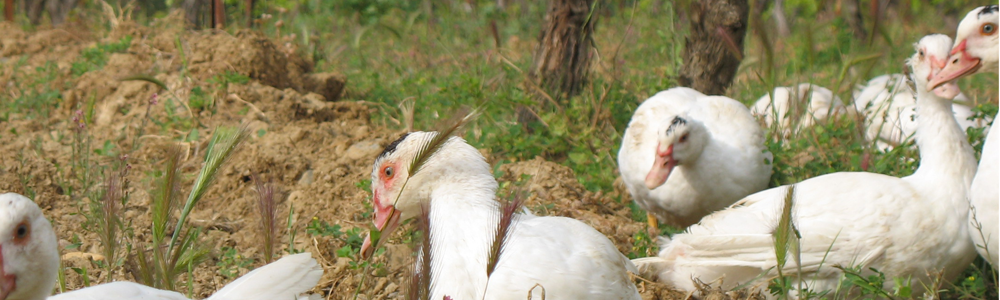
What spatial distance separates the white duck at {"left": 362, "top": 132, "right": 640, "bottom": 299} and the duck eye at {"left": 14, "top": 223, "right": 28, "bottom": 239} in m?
1.11

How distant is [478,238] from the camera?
9.50ft

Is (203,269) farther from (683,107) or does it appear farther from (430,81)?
(430,81)

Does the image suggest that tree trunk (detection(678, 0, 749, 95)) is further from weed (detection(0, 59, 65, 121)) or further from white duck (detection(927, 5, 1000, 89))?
weed (detection(0, 59, 65, 121))

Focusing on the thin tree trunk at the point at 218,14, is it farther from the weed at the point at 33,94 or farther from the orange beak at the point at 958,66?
the orange beak at the point at 958,66

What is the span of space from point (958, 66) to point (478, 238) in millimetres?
2579

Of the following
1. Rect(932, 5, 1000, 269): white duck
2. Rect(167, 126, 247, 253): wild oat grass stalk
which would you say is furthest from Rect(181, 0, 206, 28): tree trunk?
Rect(932, 5, 1000, 269): white duck

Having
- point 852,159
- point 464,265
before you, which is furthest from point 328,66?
point 464,265

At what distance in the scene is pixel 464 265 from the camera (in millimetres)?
2881

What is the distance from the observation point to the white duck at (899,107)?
13.4 feet

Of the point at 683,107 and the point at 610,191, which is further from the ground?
the point at 683,107

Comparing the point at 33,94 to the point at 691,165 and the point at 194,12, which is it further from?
the point at 691,165

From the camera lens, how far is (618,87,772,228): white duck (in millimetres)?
4547

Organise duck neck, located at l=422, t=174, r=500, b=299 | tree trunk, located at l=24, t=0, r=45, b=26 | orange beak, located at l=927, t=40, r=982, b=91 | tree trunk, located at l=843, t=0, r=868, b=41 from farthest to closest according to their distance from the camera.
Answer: tree trunk, located at l=843, t=0, r=868, b=41
tree trunk, located at l=24, t=0, r=45, b=26
orange beak, located at l=927, t=40, r=982, b=91
duck neck, located at l=422, t=174, r=500, b=299

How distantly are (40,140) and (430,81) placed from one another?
3.05 meters
